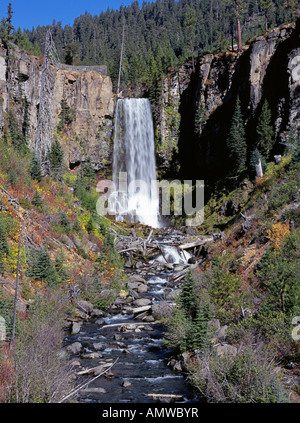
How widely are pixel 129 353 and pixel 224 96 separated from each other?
40947 mm

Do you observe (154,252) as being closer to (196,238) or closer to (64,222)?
(196,238)

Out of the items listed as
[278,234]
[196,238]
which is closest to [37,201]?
[278,234]

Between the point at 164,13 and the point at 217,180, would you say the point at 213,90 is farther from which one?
the point at 164,13

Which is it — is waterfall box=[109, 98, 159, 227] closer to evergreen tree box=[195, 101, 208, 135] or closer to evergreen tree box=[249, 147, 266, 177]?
evergreen tree box=[195, 101, 208, 135]

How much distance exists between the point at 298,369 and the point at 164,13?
14919 centimetres

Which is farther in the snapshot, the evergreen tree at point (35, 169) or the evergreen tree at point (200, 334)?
the evergreen tree at point (35, 169)

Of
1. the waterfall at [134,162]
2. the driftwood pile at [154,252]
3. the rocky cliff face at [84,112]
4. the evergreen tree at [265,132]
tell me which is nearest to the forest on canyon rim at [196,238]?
the evergreen tree at [265,132]

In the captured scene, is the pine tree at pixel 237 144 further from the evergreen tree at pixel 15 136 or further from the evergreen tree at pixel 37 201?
the evergreen tree at pixel 37 201

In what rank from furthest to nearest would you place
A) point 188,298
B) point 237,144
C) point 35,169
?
point 237,144
point 35,169
point 188,298

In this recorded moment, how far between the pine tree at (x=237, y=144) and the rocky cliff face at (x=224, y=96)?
4.58ft

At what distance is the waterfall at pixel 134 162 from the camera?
47562mm

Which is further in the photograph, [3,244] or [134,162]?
[134,162]

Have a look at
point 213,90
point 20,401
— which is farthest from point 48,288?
point 213,90

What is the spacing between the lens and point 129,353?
1377 centimetres
